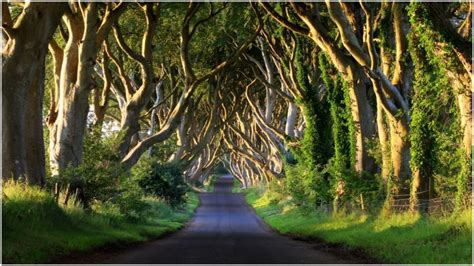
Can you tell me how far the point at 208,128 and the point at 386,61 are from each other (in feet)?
78.9

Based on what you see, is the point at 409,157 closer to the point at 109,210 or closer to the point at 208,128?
the point at 109,210

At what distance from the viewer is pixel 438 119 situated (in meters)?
19.7

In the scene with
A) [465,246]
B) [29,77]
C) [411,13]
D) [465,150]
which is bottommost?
[465,246]

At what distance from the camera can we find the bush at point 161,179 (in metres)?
39.7

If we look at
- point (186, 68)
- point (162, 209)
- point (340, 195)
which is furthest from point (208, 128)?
point (340, 195)

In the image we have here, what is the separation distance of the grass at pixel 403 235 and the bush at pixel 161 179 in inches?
579

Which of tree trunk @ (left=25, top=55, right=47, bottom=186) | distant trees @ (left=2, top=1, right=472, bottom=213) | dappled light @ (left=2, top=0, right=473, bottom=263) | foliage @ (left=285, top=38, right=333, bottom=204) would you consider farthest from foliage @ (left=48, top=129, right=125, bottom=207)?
foliage @ (left=285, top=38, right=333, bottom=204)

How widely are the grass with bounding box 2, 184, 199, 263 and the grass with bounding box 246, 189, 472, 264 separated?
20.1ft

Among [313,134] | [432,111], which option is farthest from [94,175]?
[313,134]

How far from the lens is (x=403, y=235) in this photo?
16375mm

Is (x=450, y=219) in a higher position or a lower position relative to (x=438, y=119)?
lower

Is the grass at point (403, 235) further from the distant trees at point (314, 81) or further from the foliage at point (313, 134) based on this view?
the foliage at point (313, 134)

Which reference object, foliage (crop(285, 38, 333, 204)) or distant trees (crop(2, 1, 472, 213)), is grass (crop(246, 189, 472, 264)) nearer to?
distant trees (crop(2, 1, 472, 213))

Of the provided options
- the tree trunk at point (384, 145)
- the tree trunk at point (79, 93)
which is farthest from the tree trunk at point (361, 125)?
the tree trunk at point (79, 93)
